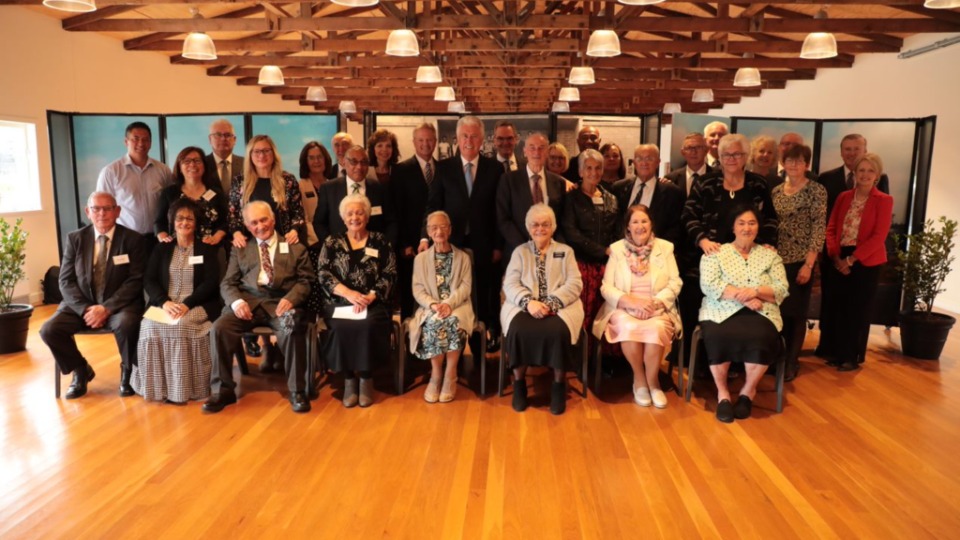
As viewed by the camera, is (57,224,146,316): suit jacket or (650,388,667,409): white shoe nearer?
(650,388,667,409): white shoe

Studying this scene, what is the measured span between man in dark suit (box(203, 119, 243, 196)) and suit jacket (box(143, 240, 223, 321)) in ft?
1.92

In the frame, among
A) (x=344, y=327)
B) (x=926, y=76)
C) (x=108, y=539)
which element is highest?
(x=926, y=76)

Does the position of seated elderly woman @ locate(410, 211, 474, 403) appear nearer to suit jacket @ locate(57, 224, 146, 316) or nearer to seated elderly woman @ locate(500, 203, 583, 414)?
seated elderly woman @ locate(500, 203, 583, 414)

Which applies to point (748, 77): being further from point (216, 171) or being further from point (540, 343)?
point (216, 171)

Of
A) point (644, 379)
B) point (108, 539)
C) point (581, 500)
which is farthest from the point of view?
point (644, 379)

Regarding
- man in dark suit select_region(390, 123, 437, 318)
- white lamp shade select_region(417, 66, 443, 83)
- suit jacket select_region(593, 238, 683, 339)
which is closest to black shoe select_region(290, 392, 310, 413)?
man in dark suit select_region(390, 123, 437, 318)

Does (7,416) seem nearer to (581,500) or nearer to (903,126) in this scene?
(581,500)

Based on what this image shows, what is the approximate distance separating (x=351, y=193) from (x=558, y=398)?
188 centimetres

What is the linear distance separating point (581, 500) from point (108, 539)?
74.5 inches

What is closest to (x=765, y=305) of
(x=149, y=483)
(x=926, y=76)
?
(x=149, y=483)

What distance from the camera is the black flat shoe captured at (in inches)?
150

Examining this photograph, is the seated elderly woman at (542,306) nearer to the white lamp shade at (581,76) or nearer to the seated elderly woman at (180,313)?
the seated elderly woman at (180,313)

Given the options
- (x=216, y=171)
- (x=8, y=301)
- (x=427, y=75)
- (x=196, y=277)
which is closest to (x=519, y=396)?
(x=196, y=277)

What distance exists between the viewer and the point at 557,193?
4.29 meters
